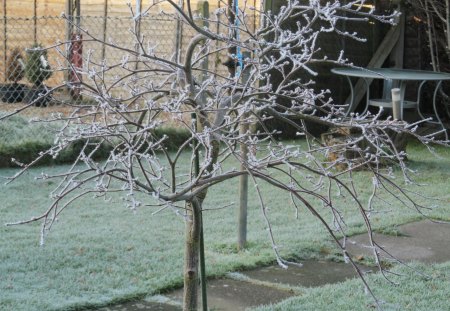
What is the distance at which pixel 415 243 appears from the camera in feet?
21.0

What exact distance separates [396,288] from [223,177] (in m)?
2.15

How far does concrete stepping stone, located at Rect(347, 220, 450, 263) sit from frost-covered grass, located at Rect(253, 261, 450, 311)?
1.68 ft

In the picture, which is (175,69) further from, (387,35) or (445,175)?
(387,35)

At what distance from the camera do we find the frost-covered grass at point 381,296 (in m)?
4.66

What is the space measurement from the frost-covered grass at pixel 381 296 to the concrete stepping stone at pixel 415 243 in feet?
1.68

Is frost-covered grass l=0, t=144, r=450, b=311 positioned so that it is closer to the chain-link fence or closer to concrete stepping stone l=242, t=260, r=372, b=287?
concrete stepping stone l=242, t=260, r=372, b=287

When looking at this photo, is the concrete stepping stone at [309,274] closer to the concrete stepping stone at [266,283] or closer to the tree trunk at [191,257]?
the concrete stepping stone at [266,283]

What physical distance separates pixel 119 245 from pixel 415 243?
232 centimetres

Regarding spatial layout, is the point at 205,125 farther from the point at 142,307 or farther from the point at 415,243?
the point at 415,243

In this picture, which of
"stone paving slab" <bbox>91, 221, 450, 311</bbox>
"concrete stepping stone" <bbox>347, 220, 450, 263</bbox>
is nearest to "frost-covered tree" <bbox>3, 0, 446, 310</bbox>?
"stone paving slab" <bbox>91, 221, 450, 311</bbox>

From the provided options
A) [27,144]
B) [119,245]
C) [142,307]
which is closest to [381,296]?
Answer: [142,307]

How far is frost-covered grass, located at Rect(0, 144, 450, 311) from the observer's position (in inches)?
193

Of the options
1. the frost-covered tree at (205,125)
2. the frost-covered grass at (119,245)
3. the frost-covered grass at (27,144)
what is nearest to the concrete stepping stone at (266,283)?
the frost-covered grass at (119,245)

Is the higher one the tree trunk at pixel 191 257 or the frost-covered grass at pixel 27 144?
the tree trunk at pixel 191 257
